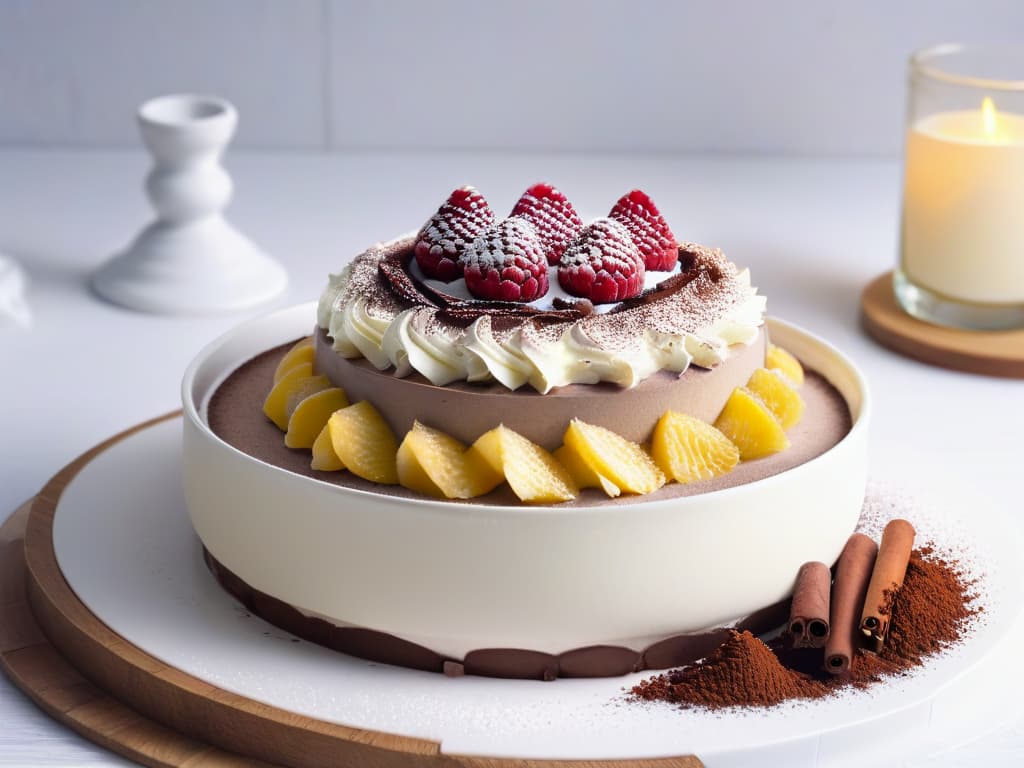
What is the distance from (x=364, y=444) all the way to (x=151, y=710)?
1.46 feet

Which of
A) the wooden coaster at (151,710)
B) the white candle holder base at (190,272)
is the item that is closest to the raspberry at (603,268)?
the wooden coaster at (151,710)

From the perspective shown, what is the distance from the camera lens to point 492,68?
4754 millimetres

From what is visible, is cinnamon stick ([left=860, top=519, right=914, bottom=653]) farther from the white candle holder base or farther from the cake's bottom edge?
the white candle holder base

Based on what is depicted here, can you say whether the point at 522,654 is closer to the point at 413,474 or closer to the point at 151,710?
the point at 413,474

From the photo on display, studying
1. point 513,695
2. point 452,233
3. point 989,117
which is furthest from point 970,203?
point 513,695

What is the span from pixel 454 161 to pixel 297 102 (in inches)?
21.2

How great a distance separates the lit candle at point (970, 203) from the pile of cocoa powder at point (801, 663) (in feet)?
4.45

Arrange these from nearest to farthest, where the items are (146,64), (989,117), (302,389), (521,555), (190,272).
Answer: (521,555), (302,389), (989,117), (190,272), (146,64)

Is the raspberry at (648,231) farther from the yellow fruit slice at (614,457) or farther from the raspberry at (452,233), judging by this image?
the yellow fruit slice at (614,457)

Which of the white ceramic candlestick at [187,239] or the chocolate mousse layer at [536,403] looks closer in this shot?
the chocolate mousse layer at [536,403]

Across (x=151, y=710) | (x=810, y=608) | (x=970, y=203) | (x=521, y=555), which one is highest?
(x=970, y=203)

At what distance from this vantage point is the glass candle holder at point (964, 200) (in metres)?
3.29

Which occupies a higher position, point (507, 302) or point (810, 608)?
point (507, 302)

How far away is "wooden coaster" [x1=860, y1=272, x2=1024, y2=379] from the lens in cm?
327
